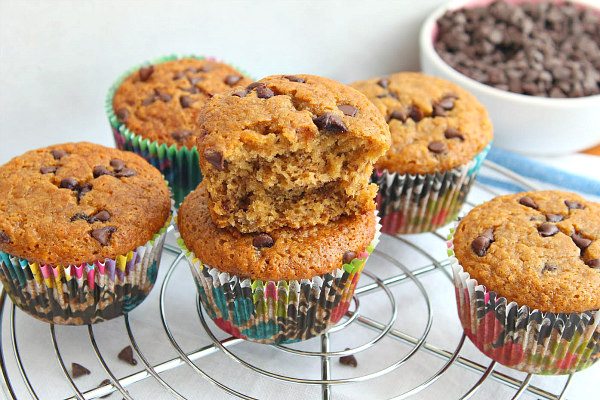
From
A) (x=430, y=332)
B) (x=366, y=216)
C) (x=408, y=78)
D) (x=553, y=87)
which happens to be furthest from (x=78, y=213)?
(x=553, y=87)

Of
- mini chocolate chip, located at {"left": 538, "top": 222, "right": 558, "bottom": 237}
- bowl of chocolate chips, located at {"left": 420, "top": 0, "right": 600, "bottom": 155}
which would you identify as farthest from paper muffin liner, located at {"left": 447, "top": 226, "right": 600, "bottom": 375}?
bowl of chocolate chips, located at {"left": 420, "top": 0, "right": 600, "bottom": 155}

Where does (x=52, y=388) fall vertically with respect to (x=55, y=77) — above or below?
below

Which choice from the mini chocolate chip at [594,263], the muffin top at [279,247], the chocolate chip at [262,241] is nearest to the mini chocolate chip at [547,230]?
the mini chocolate chip at [594,263]

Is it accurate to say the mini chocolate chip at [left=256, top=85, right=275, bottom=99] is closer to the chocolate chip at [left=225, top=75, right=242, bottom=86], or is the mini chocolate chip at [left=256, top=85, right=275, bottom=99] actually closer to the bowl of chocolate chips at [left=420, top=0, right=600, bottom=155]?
the chocolate chip at [left=225, top=75, right=242, bottom=86]

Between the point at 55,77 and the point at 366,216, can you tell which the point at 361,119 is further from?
the point at 55,77

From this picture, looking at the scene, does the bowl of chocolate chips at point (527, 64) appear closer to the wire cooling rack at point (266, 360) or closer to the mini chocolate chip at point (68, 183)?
the wire cooling rack at point (266, 360)

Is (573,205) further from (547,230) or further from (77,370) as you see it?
(77,370)

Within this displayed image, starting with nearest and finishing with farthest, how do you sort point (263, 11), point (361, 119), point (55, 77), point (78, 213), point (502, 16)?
point (361, 119) → point (78, 213) → point (55, 77) → point (263, 11) → point (502, 16)

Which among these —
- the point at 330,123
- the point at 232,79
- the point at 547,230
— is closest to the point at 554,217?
the point at 547,230

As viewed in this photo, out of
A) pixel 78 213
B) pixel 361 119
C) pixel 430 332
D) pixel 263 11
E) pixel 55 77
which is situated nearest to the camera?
pixel 361 119
